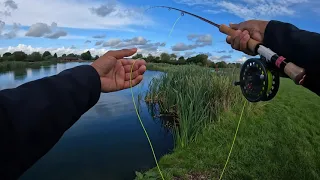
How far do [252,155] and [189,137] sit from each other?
3.94ft

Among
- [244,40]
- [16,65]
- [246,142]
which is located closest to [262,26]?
[244,40]

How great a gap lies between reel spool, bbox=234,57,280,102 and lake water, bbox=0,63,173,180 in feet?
11.5

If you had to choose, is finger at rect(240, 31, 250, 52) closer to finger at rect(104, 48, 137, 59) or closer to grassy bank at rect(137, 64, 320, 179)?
finger at rect(104, 48, 137, 59)

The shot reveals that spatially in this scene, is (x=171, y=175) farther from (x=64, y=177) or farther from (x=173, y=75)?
(x=173, y=75)

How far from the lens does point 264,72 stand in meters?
1.67

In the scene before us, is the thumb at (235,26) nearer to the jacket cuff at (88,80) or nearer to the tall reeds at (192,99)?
the jacket cuff at (88,80)

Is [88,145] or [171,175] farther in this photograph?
[88,145]

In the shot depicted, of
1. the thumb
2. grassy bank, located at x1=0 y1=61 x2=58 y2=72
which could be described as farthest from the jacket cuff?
grassy bank, located at x1=0 y1=61 x2=58 y2=72

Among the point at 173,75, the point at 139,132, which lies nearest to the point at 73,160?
the point at 139,132

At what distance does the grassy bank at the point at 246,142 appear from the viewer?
4164 millimetres

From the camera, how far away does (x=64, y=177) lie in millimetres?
4945

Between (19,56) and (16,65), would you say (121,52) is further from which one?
(19,56)

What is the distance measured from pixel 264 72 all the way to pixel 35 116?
1.25 m

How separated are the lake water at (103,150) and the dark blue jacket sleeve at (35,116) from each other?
4.14m
